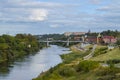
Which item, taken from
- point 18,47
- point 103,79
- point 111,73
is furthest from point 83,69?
point 18,47

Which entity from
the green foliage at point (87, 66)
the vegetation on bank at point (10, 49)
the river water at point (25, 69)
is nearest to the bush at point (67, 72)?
the green foliage at point (87, 66)

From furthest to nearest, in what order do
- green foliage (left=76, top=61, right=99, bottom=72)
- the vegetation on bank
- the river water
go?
the vegetation on bank, the river water, green foliage (left=76, top=61, right=99, bottom=72)

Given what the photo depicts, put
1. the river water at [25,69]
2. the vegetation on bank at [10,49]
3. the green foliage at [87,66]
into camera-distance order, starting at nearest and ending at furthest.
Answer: the green foliage at [87,66]
the river water at [25,69]
the vegetation on bank at [10,49]

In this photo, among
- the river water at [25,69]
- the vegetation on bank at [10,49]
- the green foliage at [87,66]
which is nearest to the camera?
the green foliage at [87,66]

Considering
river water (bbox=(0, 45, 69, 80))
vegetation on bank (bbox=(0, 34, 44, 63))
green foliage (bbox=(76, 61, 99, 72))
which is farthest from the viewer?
vegetation on bank (bbox=(0, 34, 44, 63))

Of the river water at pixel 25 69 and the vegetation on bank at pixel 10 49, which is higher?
the vegetation on bank at pixel 10 49

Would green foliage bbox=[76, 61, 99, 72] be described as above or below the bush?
above

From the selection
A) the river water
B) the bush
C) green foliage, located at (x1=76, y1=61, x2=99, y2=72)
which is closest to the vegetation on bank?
the river water

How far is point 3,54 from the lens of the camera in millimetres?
93250

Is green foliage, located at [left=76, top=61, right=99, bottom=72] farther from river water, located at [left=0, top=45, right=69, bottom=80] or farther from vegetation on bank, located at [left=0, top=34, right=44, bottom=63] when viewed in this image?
vegetation on bank, located at [left=0, top=34, right=44, bottom=63]

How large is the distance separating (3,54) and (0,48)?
23.0 ft

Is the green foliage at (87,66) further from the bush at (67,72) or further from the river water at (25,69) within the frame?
the river water at (25,69)

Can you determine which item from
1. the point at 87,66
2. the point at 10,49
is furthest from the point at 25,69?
the point at 10,49

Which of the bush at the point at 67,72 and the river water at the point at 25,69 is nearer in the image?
the bush at the point at 67,72
